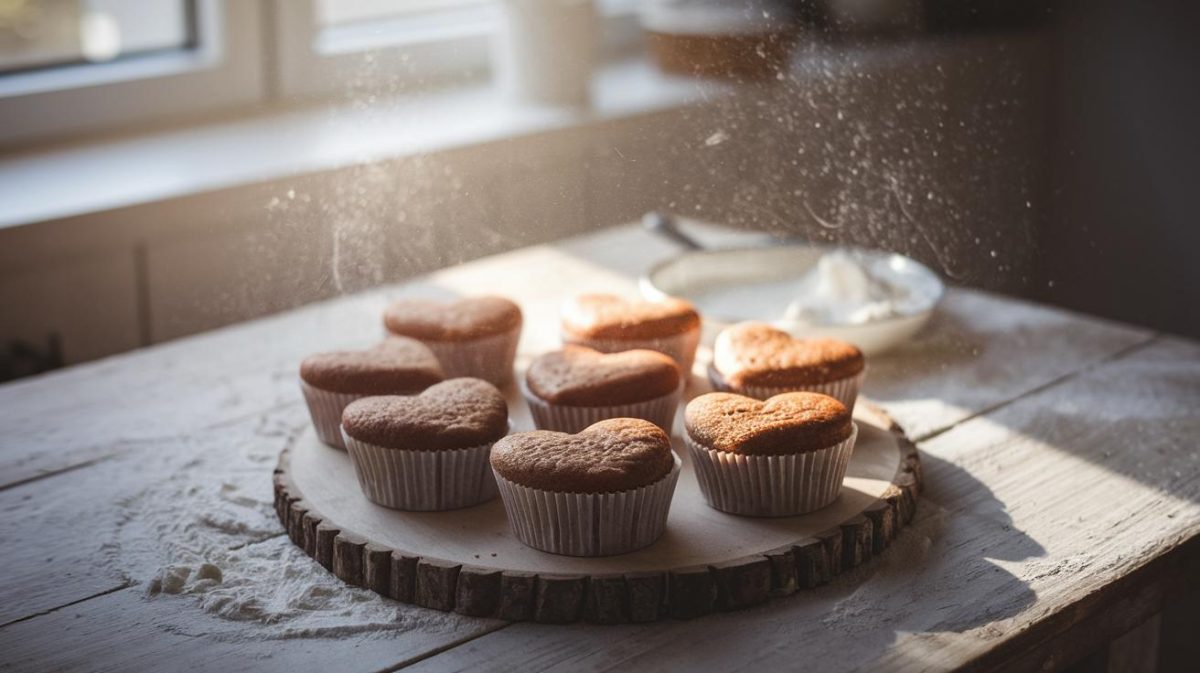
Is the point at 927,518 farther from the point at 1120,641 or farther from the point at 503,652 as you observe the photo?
the point at 503,652

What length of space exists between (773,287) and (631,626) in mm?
699

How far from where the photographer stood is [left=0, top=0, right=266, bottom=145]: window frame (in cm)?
201

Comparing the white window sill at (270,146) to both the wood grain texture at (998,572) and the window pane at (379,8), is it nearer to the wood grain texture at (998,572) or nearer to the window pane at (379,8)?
the window pane at (379,8)

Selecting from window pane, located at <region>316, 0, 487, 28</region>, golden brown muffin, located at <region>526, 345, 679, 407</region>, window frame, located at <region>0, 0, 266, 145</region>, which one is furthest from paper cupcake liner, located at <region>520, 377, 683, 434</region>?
window frame, located at <region>0, 0, 266, 145</region>

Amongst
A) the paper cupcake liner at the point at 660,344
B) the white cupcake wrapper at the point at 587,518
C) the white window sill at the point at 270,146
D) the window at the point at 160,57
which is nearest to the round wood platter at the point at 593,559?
the white cupcake wrapper at the point at 587,518

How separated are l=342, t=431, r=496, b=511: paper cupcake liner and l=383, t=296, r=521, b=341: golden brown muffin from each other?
242 millimetres

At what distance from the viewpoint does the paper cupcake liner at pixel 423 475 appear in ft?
3.15

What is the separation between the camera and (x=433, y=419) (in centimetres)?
99

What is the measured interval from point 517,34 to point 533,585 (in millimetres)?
1574

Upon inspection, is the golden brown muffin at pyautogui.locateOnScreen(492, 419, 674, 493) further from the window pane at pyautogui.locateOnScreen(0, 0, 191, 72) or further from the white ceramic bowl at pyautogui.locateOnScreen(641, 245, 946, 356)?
the window pane at pyautogui.locateOnScreen(0, 0, 191, 72)

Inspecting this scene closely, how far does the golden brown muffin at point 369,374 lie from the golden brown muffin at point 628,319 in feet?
0.53

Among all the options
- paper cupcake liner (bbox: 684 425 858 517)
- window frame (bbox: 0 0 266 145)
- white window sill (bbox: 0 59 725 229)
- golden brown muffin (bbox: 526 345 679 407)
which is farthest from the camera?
window frame (bbox: 0 0 266 145)

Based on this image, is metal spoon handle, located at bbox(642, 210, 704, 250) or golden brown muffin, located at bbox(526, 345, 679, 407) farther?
metal spoon handle, located at bbox(642, 210, 704, 250)

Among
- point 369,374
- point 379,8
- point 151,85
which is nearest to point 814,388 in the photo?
point 369,374
